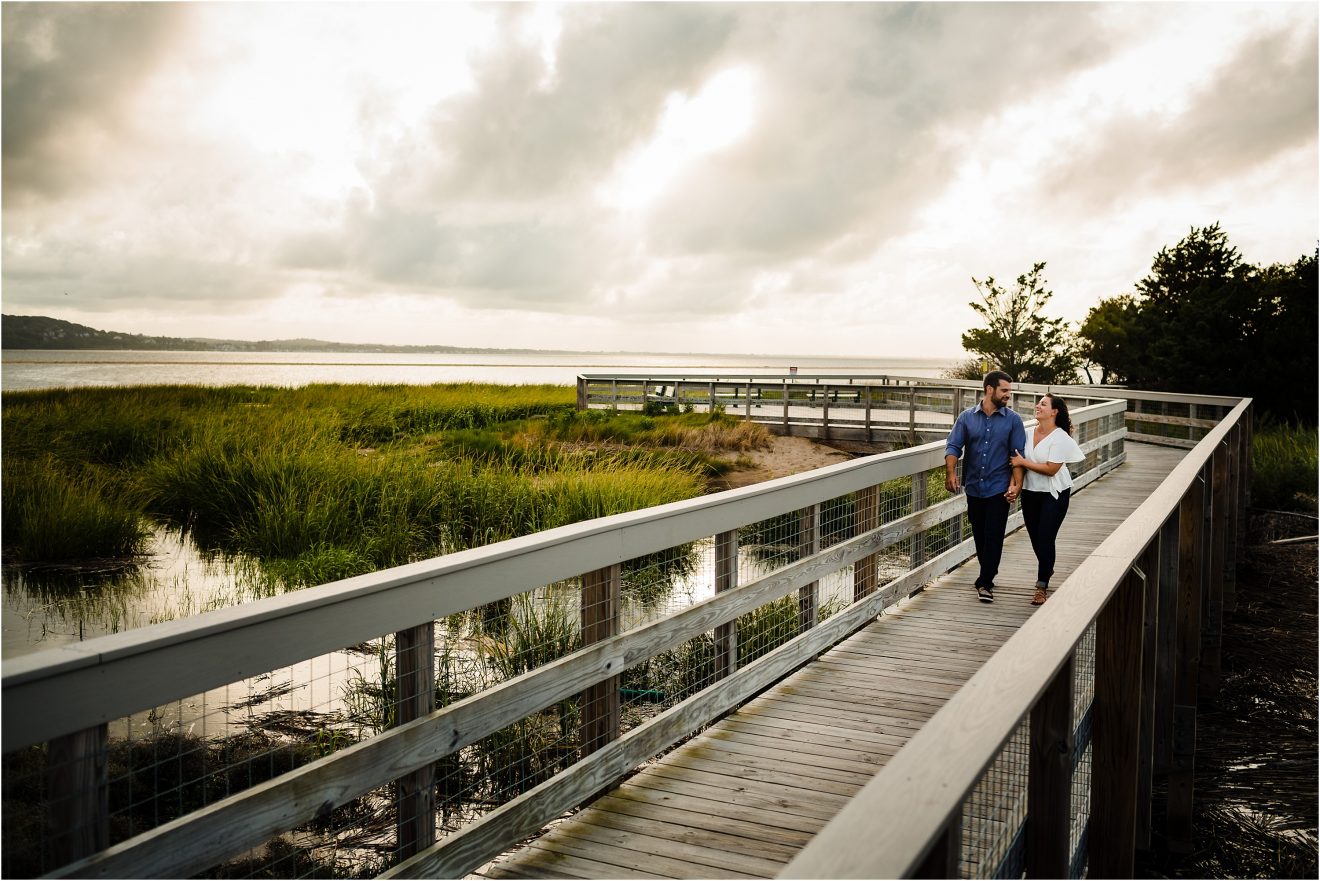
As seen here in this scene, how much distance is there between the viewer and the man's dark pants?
7.02 metres

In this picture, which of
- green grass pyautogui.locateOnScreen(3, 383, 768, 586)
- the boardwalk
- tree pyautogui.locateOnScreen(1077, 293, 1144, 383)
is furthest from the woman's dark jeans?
tree pyautogui.locateOnScreen(1077, 293, 1144, 383)

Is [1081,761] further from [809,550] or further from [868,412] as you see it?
[868,412]

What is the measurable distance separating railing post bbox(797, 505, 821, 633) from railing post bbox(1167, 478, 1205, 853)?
1980 mm

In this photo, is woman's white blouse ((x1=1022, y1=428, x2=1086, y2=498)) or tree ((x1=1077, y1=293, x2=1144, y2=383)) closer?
woman's white blouse ((x1=1022, y1=428, x2=1086, y2=498))

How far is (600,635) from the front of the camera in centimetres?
375

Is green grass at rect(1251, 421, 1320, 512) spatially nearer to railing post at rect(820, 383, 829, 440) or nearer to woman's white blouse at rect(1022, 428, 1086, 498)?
railing post at rect(820, 383, 829, 440)

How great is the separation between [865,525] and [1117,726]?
3933 mm

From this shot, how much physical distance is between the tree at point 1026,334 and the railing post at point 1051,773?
45251 millimetres

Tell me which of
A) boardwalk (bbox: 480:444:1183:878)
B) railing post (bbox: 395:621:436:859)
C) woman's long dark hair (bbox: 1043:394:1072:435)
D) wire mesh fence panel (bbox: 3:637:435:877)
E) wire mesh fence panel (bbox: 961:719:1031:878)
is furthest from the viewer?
woman's long dark hair (bbox: 1043:394:1072:435)

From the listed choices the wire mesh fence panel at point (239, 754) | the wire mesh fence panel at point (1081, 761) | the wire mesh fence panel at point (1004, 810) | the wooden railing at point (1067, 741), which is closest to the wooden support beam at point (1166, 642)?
the wooden railing at point (1067, 741)

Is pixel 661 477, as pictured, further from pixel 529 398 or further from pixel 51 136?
pixel 51 136

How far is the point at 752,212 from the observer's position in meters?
74.9

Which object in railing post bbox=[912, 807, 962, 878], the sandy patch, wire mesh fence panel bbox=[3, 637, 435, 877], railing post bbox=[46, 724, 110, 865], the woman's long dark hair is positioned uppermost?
the woman's long dark hair

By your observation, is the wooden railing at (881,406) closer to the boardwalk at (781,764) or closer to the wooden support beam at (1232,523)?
the wooden support beam at (1232,523)
